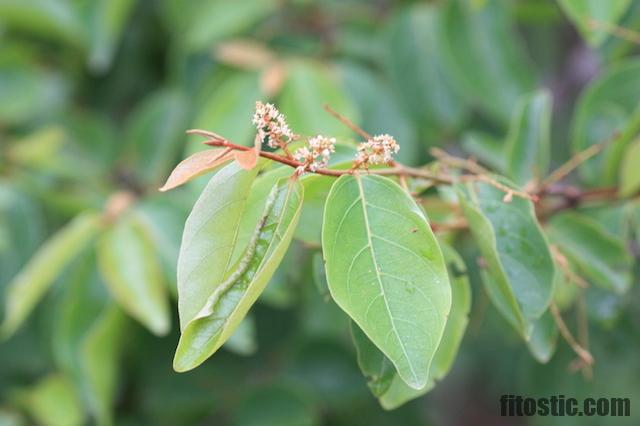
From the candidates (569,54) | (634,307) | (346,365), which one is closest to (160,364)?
(346,365)

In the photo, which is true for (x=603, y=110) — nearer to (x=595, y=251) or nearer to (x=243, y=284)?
(x=595, y=251)

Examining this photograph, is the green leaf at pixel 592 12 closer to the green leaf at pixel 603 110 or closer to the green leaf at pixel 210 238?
the green leaf at pixel 603 110

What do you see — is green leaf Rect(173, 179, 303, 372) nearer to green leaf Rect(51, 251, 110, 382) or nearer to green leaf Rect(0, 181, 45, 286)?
green leaf Rect(51, 251, 110, 382)

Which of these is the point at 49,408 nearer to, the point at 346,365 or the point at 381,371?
the point at 346,365

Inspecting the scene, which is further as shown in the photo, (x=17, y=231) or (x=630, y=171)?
(x=17, y=231)

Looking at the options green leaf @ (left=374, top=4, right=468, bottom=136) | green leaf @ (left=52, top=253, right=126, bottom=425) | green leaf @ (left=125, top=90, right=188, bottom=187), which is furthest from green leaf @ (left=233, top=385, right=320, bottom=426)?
green leaf @ (left=374, top=4, right=468, bottom=136)

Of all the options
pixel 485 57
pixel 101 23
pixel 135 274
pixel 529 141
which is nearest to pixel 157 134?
pixel 101 23

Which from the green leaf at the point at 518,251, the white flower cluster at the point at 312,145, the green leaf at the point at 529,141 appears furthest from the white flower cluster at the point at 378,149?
the green leaf at the point at 529,141
